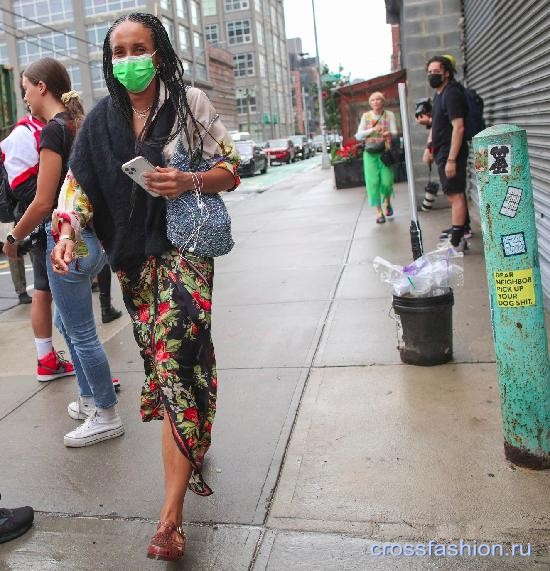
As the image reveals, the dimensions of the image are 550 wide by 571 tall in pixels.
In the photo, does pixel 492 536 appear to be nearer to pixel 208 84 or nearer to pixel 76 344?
pixel 76 344

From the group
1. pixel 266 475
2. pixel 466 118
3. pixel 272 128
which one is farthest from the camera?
pixel 272 128

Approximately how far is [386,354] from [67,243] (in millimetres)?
2446

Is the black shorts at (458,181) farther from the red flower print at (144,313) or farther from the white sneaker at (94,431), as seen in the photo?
the red flower print at (144,313)

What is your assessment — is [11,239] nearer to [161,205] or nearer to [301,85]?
[161,205]

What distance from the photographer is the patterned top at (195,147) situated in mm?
2643

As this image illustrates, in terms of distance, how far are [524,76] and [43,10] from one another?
67374 mm

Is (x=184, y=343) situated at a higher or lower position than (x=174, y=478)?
higher

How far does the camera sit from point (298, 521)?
8.70 ft

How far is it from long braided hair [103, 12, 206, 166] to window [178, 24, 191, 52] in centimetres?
6912

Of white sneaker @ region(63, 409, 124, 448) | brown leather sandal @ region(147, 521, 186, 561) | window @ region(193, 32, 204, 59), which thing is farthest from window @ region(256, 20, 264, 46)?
brown leather sandal @ region(147, 521, 186, 561)

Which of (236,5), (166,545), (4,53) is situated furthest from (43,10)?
(166,545)

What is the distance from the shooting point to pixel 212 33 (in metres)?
90.5

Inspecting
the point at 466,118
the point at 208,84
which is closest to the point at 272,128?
the point at 208,84

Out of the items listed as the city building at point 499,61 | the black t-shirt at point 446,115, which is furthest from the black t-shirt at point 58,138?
the black t-shirt at point 446,115
